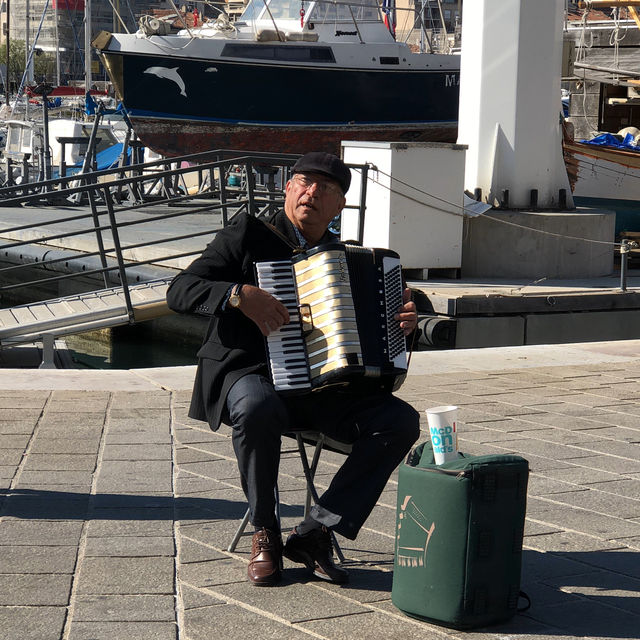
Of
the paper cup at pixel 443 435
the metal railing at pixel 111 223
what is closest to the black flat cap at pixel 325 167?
the paper cup at pixel 443 435

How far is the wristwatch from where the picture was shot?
145 inches

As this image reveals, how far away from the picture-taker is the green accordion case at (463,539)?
10.7ft

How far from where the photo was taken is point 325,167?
3.95 m

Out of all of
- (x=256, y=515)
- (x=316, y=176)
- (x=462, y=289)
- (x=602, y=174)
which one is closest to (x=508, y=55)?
(x=462, y=289)

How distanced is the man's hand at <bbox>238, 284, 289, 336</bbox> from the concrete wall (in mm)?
Result: 7407

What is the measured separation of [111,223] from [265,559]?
585 cm

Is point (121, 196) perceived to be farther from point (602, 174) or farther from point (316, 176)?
point (316, 176)

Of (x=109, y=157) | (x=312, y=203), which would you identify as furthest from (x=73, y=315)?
(x=109, y=157)

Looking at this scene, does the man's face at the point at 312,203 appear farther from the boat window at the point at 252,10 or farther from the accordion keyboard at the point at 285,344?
the boat window at the point at 252,10

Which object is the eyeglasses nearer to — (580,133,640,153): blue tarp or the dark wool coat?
the dark wool coat

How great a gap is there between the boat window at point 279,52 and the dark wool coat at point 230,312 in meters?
19.7

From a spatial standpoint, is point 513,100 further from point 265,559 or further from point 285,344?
point 265,559

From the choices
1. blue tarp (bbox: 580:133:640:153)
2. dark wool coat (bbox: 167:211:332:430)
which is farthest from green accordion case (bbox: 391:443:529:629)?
blue tarp (bbox: 580:133:640:153)

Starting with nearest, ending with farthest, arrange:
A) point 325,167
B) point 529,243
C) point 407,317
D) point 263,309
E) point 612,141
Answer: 1. point 263,309
2. point 407,317
3. point 325,167
4. point 529,243
5. point 612,141
